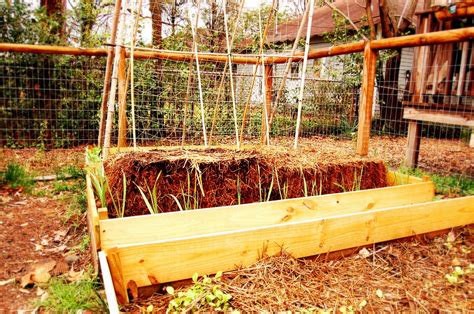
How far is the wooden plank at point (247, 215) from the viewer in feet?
6.13

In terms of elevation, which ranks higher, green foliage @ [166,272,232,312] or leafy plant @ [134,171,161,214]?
leafy plant @ [134,171,161,214]

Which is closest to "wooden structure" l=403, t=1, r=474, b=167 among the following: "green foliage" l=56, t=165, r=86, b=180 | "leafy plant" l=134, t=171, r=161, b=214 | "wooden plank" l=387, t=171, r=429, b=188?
"wooden plank" l=387, t=171, r=429, b=188

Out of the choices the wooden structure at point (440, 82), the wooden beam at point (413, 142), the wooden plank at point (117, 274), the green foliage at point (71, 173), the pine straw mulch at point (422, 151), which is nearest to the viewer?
the wooden plank at point (117, 274)

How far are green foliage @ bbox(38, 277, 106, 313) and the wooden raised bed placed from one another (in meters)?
0.24

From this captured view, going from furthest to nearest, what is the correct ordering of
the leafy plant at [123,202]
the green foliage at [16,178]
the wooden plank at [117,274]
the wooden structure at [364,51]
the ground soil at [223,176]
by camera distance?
the green foliage at [16,178], the wooden structure at [364,51], the ground soil at [223,176], the leafy plant at [123,202], the wooden plank at [117,274]

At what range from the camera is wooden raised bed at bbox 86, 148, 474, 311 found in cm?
157

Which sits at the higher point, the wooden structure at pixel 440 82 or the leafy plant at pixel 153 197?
the wooden structure at pixel 440 82

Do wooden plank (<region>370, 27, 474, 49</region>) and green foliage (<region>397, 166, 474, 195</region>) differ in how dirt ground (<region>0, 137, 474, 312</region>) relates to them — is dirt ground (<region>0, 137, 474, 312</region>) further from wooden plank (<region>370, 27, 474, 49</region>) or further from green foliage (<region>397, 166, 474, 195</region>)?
wooden plank (<region>370, 27, 474, 49</region>)

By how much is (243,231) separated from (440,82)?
12.5ft

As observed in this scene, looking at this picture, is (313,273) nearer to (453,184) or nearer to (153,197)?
(153,197)

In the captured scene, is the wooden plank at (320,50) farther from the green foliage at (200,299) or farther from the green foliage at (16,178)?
the green foliage at (200,299)

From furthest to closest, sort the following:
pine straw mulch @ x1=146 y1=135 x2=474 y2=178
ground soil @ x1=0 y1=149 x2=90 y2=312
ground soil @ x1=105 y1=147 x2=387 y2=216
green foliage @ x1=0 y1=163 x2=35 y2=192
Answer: pine straw mulch @ x1=146 y1=135 x2=474 y2=178 < green foliage @ x1=0 y1=163 x2=35 y2=192 < ground soil @ x1=105 y1=147 x2=387 y2=216 < ground soil @ x1=0 y1=149 x2=90 y2=312

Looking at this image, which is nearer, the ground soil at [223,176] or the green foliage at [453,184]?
the ground soil at [223,176]

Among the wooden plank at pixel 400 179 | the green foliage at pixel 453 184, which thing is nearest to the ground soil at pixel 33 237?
the wooden plank at pixel 400 179
